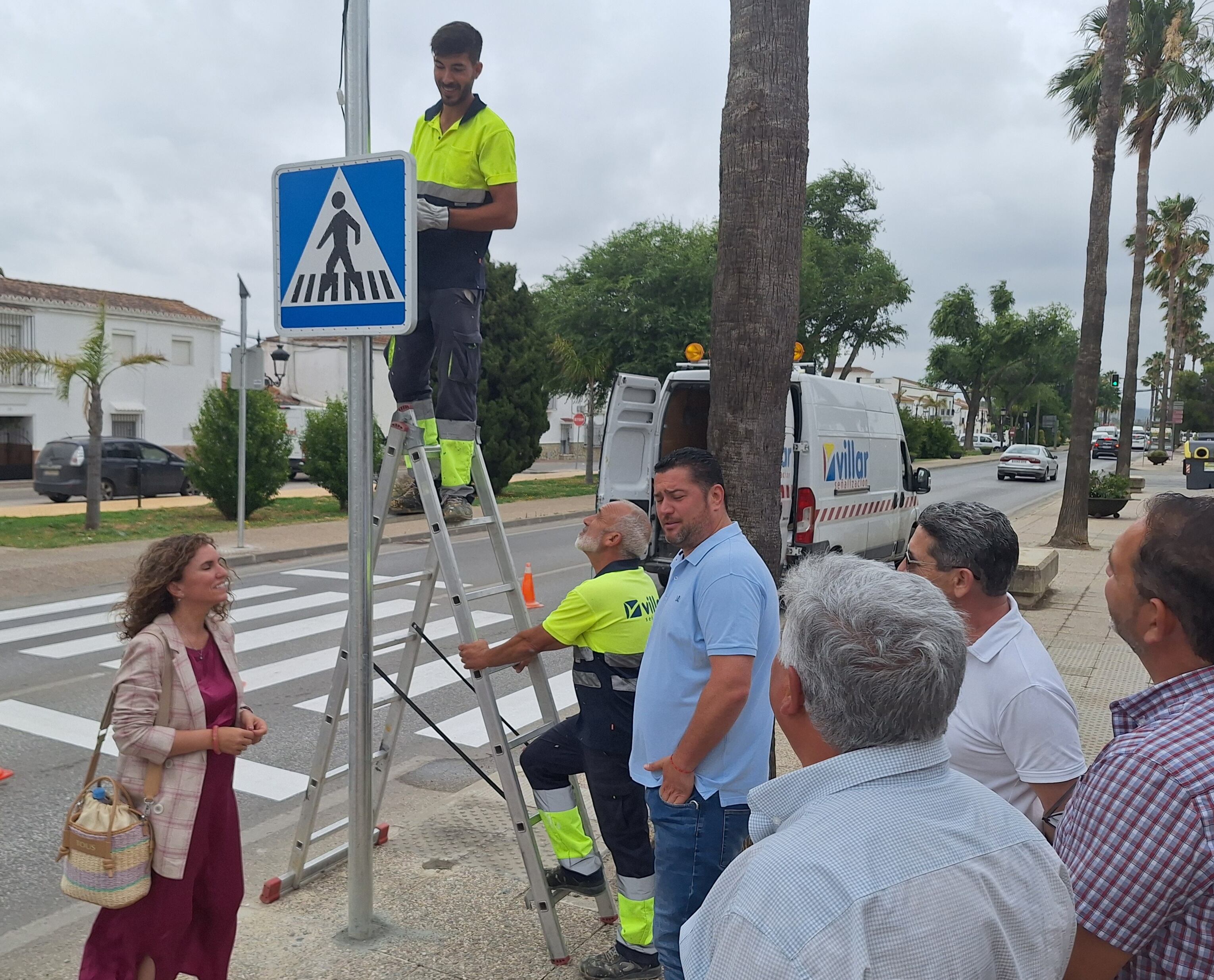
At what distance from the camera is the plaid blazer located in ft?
9.94

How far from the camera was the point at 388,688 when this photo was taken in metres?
7.53

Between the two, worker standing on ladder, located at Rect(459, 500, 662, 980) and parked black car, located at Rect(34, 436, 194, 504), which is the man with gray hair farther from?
parked black car, located at Rect(34, 436, 194, 504)

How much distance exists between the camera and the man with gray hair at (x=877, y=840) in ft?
4.21

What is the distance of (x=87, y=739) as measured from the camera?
6.36 meters

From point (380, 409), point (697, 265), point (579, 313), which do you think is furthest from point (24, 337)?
point (697, 265)

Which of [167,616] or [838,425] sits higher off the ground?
[838,425]

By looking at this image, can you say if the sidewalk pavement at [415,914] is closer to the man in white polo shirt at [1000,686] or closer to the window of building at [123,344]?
the man in white polo shirt at [1000,686]

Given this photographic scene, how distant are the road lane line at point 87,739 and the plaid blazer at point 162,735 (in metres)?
2.28

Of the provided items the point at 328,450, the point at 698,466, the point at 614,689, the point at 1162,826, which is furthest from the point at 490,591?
the point at 328,450

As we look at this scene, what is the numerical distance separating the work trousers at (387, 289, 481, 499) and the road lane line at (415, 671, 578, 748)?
8.21 feet

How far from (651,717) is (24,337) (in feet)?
132

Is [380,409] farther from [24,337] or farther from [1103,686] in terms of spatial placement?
[1103,686]

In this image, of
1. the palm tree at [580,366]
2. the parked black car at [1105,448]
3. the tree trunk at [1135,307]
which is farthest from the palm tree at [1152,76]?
the parked black car at [1105,448]

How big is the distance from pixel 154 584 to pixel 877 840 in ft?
Result: 8.67
